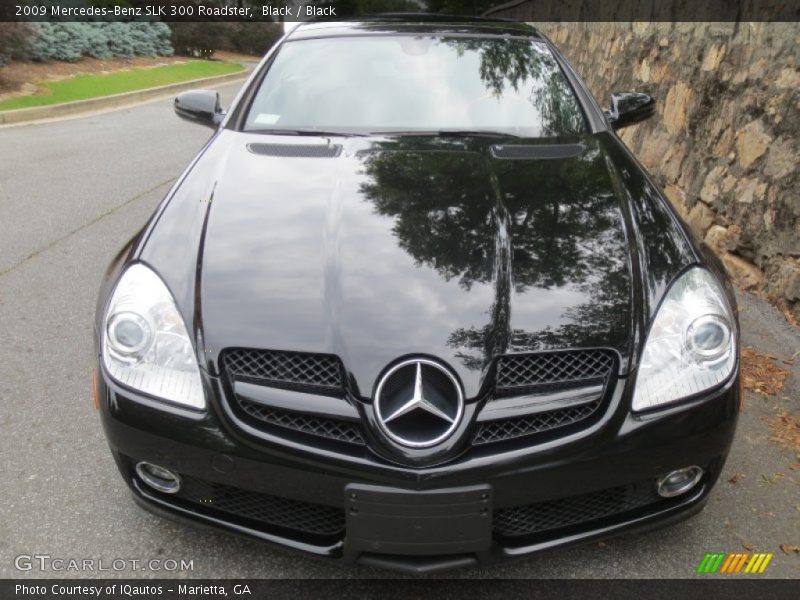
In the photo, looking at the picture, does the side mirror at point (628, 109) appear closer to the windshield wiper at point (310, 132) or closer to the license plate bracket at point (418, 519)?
the windshield wiper at point (310, 132)

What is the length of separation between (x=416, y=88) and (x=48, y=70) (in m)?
15.5

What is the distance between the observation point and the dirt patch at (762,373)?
3.39m

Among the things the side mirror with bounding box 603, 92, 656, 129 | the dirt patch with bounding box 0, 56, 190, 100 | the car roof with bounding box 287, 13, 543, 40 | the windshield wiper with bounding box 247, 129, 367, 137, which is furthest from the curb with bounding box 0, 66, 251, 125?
the windshield wiper with bounding box 247, 129, 367, 137

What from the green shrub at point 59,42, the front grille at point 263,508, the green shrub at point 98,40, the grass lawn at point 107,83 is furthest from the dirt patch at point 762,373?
the green shrub at point 59,42

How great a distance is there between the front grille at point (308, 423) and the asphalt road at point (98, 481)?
0.39 metres

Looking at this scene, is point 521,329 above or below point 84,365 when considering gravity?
above

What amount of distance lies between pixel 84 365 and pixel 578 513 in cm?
243

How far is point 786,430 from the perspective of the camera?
10.1 ft

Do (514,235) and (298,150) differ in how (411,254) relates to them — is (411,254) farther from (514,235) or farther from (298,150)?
(298,150)

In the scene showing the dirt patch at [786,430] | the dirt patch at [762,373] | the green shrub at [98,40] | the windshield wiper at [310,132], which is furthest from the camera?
the green shrub at [98,40]

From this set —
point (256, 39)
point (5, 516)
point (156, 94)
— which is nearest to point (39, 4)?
point (156, 94)

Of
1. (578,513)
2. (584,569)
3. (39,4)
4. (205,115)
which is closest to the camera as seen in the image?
(578,513)

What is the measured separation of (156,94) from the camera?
51.7 ft

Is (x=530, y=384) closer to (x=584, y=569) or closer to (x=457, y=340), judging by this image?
(x=457, y=340)
